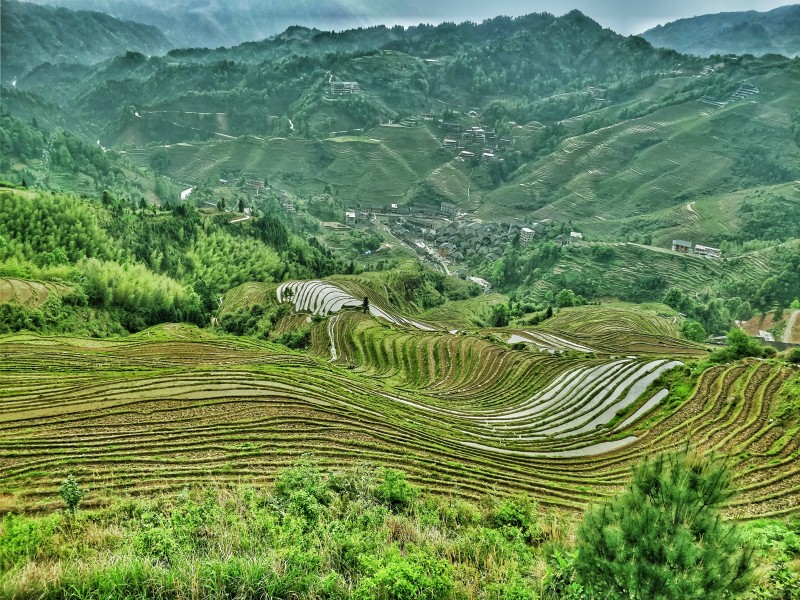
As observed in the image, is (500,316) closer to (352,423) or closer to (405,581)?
(352,423)

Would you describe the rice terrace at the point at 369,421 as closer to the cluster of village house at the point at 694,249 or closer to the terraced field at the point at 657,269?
the terraced field at the point at 657,269

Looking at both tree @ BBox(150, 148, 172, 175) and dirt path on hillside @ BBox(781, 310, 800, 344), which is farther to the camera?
tree @ BBox(150, 148, 172, 175)

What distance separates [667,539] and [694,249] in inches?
4212

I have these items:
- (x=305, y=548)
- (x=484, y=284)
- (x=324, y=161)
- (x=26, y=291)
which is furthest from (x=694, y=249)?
(x=324, y=161)

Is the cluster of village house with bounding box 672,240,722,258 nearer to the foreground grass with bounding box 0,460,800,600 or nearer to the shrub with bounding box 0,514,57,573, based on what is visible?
the foreground grass with bounding box 0,460,800,600

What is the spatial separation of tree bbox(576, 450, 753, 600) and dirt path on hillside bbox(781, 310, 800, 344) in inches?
2881

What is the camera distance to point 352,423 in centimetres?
1634

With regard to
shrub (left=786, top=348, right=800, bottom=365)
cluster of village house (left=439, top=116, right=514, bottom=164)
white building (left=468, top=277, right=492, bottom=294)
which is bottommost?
shrub (left=786, top=348, right=800, bottom=365)

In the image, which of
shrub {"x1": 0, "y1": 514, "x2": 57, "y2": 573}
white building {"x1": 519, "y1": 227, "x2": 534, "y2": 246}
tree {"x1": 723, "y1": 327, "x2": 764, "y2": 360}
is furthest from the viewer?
white building {"x1": 519, "y1": 227, "x2": 534, "y2": 246}

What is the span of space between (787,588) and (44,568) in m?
10.1

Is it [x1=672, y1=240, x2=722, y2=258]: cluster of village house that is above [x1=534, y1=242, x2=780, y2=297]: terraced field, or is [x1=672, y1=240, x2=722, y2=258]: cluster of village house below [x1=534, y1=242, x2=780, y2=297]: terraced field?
above

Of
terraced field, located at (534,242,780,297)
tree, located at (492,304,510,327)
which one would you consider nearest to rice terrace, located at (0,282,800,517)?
tree, located at (492,304,510,327)

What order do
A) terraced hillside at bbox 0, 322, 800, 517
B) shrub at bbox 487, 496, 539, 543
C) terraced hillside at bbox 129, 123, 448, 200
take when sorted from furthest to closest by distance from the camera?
terraced hillside at bbox 129, 123, 448, 200 < terraced hillside at bbox 0, 322, 800, 517 < shrub at bbox 487, 496, 539, 543

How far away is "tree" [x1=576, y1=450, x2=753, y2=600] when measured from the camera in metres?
5.40
